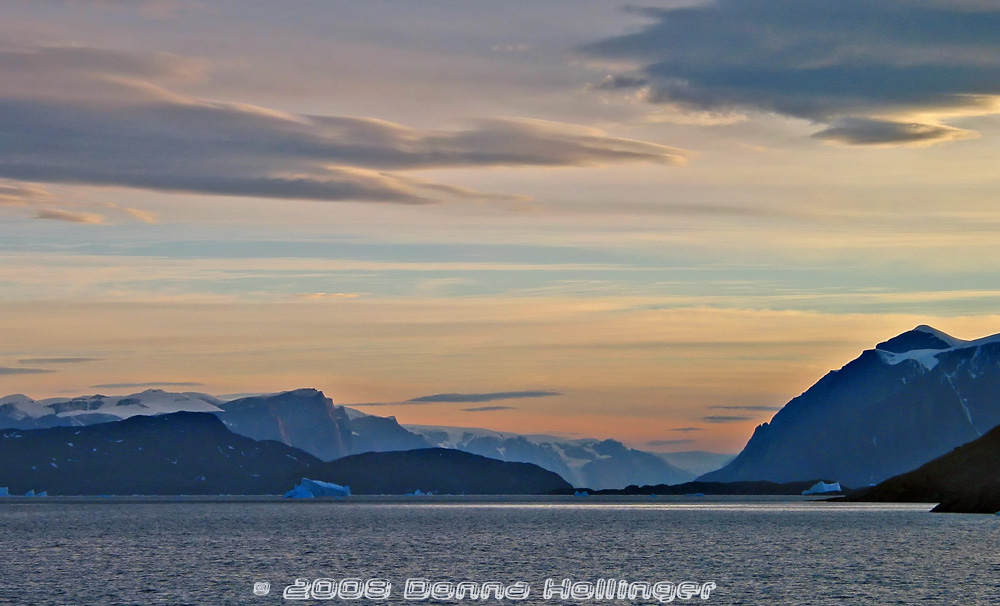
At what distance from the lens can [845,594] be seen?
335 ft

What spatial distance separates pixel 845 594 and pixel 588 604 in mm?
23245

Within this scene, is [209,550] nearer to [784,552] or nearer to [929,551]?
[784,552]

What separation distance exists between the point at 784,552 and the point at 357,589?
67164 millimetres

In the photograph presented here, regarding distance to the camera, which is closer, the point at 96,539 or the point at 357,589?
the point at 357,589

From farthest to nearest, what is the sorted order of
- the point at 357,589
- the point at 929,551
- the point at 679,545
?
the point at 679,545, the point at 929,551, the point at 357,589

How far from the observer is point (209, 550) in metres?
158

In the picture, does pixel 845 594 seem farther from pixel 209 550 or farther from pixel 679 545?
pixel 209 550

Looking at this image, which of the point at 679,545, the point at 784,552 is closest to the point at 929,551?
the point at 784,552

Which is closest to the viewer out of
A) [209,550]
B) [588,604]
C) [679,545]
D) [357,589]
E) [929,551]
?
[588,604]

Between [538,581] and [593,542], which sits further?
[593,542]

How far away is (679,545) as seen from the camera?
169875 mm

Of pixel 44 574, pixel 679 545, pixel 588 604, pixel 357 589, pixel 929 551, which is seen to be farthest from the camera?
pixel 679 545

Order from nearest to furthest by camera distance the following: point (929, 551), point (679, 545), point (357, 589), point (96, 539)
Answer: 1. point (357, 589)
2. point (929, 551)
3. point (679, 545)
4. point (96, 539)

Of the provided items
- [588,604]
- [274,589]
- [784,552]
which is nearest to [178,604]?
[274,589]
